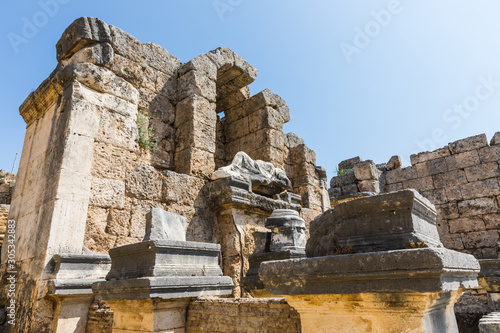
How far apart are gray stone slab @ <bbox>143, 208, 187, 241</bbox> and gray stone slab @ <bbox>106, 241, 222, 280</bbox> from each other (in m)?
0.13

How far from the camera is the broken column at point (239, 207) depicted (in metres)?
4.64

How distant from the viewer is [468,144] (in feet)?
28.6

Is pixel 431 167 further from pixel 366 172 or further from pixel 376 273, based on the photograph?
pixel 376 273

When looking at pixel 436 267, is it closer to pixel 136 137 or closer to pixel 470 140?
pixel 136 137

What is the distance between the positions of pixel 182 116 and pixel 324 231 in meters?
4.26

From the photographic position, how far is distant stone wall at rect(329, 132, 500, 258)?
8.14m

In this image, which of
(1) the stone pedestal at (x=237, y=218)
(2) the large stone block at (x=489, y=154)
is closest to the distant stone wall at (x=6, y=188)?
(1) the stone pedestal at (x=237, y=218)

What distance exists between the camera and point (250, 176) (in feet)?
17.1

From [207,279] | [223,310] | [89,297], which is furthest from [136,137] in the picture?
[223,310]

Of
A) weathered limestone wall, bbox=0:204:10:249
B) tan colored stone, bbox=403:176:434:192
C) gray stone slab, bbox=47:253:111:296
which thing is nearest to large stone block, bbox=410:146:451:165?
tan colored stone, bbox=403:176:434:192

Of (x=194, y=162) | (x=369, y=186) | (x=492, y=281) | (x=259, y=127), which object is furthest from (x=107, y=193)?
(x=369, y=186)

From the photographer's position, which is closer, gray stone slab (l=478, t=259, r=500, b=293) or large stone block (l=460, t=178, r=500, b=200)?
gray stone slab (l=478, t=259, r=500, b=293)

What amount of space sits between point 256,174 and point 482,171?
659cm

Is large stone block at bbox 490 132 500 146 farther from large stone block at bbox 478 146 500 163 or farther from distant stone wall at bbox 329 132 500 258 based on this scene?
large stone block at bbox 478 146 500 163
